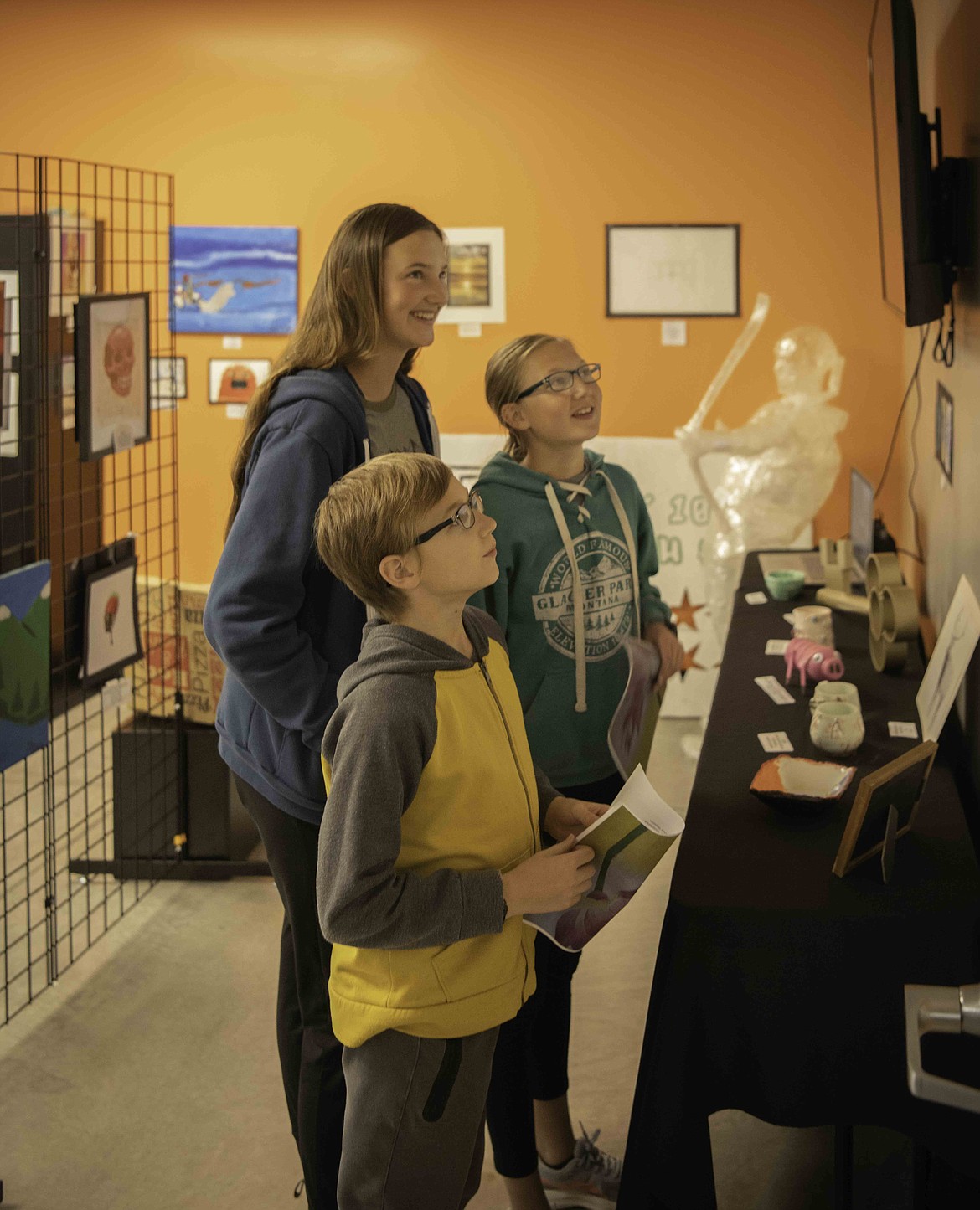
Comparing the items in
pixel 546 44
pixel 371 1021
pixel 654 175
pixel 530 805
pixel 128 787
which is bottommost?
pixel 128 787

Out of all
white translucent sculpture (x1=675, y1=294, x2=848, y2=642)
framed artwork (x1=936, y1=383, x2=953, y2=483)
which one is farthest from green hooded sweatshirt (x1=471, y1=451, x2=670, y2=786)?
white translucent sculpture (x1=675, y1=294, x2=848, y2=642)

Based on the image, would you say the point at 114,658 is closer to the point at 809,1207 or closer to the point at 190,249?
the point at 809,1207

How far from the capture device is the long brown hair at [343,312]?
6.36 feet

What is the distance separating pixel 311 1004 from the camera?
2.01 metres

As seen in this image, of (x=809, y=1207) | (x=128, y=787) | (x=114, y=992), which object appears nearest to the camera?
(x=809, y=1207)

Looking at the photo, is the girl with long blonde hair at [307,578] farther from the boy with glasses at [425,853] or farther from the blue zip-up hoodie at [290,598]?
the boy with glasses at [425,853]

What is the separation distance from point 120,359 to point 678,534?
2673mm

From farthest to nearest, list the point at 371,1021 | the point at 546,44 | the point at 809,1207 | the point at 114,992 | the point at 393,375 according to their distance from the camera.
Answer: the point at 546,44 < the point at 114,992 < the point at 809,1207 < the point at 393,375 < the point at 371,1021

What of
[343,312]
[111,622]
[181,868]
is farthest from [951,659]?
[181,868]

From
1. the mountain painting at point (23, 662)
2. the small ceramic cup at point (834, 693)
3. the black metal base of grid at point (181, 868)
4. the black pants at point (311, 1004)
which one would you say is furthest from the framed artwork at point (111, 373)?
the small ceramic cup at point (834, 693)

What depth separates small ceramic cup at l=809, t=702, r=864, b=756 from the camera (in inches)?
90.9

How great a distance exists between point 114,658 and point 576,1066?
5.06 ft

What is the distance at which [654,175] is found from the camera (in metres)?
5.36

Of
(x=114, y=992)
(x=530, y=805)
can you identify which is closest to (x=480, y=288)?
(x=114, y=992)
